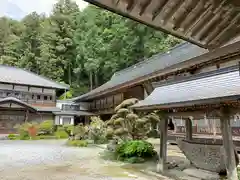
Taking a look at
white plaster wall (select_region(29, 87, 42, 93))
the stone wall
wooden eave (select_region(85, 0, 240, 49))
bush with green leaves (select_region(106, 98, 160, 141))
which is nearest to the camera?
wooden eave (select_region(85, 0, 240, 49))

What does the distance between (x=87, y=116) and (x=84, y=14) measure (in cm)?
2026

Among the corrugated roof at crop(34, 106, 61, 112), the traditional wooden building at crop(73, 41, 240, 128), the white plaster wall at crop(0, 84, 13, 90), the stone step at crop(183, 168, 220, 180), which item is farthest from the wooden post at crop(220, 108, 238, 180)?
the white plaster wall at crop(0, 84, 13, 90)

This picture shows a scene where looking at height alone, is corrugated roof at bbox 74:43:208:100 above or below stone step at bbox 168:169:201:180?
above

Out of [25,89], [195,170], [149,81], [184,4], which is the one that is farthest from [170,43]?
[184,4]

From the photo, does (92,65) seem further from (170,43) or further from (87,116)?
(170,43)

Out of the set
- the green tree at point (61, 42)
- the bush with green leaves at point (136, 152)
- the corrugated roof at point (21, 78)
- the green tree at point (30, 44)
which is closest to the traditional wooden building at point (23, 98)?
the corrugated roof at point (21, 78)

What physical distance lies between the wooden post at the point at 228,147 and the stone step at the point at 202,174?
43.6 inches

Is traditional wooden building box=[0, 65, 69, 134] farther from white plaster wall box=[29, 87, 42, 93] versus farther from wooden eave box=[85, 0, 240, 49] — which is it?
wooden eave box=[85, 0, 240, 49]

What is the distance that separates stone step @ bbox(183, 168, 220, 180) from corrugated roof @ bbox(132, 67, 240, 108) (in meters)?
2.22

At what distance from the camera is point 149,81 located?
1622 cm

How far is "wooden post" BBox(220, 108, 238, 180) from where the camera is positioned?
5273 mm

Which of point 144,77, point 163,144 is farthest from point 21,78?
point 163,144

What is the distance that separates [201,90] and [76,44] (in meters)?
35.5

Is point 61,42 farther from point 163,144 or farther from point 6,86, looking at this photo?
point 163,144
